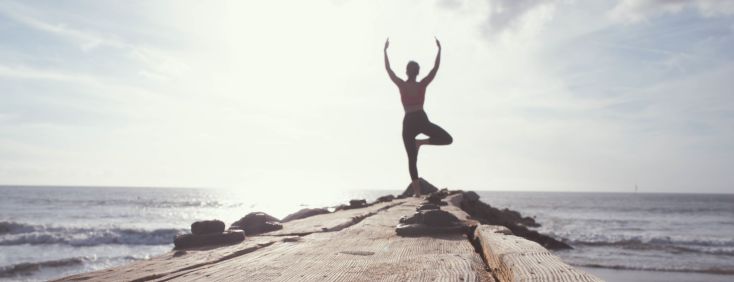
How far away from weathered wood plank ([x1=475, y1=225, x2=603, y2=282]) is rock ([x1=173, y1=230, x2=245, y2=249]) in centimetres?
139

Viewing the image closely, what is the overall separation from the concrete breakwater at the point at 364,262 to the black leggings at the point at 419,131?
13.7 ft

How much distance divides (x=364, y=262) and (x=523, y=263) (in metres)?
0.56

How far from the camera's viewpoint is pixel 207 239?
9.39 ft

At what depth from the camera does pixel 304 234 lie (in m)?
3.09

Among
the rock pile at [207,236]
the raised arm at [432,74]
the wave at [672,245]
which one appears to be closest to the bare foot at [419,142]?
the raised arm at [432,74]

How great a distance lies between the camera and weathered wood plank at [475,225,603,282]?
1289mm

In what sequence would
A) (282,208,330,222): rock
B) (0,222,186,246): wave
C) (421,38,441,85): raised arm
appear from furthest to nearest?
1. (0,222,186,246): wave
2. (421,38,441,85): raised arm
3. (282,208,330,222): rock

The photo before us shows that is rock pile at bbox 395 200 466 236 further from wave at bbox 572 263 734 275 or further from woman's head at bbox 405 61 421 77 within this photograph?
wave at bbox 572 263 734 275

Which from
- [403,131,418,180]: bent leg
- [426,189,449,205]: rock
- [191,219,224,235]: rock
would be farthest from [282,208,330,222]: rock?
[191,219,224,235]: rock

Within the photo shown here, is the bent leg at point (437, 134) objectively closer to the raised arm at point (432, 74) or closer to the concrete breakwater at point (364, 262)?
the raised arm at point (432, 74)

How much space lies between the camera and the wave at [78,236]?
24.3 metres

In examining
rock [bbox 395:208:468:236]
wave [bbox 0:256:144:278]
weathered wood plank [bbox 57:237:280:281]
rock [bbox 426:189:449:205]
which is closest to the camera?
weathered wood plank [bbox 57:237:280:281]

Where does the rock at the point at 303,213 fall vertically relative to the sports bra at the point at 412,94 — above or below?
below

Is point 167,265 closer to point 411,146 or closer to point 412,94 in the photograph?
point 412,94
